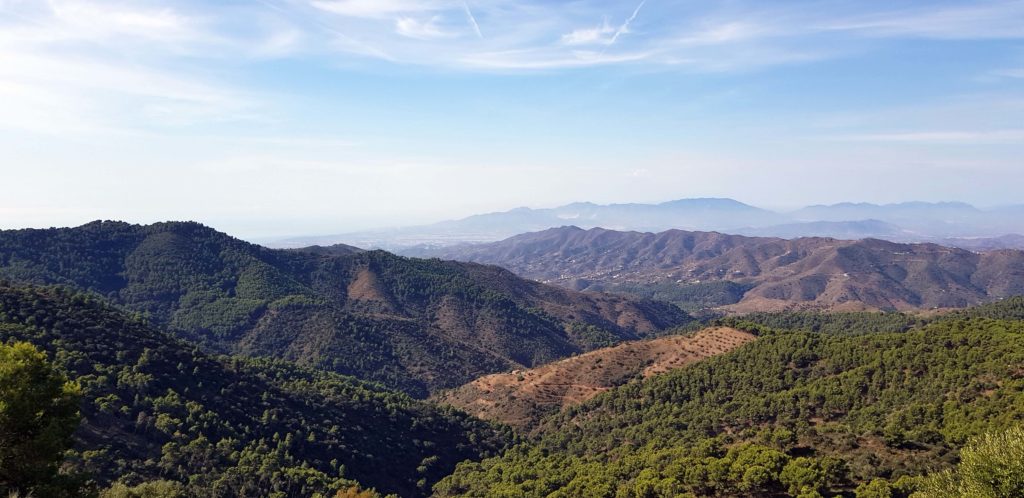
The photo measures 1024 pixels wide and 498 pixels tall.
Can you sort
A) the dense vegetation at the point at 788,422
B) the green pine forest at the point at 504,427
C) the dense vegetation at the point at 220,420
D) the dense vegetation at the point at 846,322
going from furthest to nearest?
the dense vegetation at the point at 846,322 → the dense vegetation at the point at 220,420 → the dense vegetation at the point at 788,422 → the green pine forest at the point at 504,427

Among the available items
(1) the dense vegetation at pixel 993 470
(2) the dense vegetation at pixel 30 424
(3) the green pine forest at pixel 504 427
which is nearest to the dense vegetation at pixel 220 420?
(3) the green pine forest at pixel 504 427

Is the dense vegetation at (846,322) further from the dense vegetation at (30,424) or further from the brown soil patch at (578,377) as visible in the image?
the dense vegetation at (30,424)

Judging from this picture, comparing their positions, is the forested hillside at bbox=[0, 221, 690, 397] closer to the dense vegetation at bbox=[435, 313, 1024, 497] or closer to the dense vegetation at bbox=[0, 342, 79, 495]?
the dense vegetation at bbox=[435, 313, 1024, 497]

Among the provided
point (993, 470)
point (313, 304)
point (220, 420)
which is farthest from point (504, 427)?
point (313, 304)

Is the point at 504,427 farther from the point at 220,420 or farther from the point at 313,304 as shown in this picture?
the point at 313,304

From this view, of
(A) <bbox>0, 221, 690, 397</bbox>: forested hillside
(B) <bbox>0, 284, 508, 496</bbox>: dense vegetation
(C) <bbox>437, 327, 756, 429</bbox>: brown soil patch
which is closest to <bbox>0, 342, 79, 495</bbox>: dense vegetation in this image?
(B) <bbox>0, 284, 508, 496</bbox>: dense vegetation
